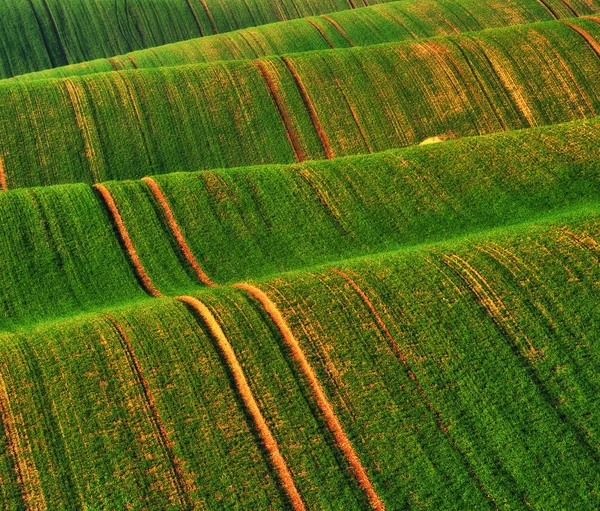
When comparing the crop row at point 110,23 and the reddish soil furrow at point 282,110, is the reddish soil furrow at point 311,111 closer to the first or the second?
the reddish soil furrow at point 282,110

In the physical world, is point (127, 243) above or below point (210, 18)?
above

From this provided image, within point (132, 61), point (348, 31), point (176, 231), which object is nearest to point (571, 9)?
point (348, 31)

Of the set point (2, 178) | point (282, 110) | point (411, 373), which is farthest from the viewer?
point (282, 110)

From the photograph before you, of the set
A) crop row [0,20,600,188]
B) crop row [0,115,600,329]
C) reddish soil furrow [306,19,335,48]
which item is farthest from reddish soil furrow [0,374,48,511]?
reddish soil furrow [306,19,335,48]

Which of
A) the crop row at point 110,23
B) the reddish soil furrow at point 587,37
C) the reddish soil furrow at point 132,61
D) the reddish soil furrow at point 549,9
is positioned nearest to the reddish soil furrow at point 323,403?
the reddish soil furrow at point 587,37

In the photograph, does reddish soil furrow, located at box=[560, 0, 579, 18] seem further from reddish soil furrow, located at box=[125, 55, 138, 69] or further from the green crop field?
reddish soil furrow, located at box=[125, 55, 138, 69]

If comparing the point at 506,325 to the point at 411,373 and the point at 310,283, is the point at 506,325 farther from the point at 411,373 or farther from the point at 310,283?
the point at 310,283

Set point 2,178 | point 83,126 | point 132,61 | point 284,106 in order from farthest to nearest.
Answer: point 132,61 → point 284,106 → point 83,126 → point 2,178

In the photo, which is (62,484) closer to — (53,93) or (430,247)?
(430,247)
